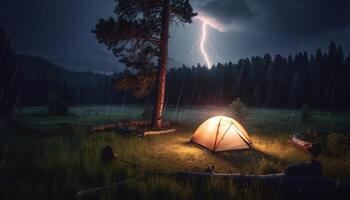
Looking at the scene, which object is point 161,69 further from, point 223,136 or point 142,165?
point 142,165

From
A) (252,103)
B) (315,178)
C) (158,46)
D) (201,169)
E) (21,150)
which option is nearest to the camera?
(315,178)

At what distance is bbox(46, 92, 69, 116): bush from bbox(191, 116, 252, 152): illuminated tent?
2394 centimetres

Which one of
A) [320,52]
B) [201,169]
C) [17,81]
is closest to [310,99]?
[320,52]

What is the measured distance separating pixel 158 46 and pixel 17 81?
27594 millimetres

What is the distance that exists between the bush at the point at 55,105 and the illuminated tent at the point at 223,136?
78.5 feet

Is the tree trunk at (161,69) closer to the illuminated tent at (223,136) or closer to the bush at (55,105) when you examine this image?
the illuminated tent at (223,136)

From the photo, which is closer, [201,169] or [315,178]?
[315,178]

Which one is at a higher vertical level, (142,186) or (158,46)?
(158,46)

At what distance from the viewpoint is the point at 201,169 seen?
6863 millimetres

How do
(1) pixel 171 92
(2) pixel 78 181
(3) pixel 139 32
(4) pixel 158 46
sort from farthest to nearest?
(1) pixel 171 92 → (4) pixel 158 46 → (3) pixel 139 32 → (2) pixel 78 181

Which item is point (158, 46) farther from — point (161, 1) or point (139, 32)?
point (161, 1)

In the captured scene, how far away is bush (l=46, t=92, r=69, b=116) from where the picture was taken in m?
27.5

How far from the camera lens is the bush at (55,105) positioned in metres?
27.5

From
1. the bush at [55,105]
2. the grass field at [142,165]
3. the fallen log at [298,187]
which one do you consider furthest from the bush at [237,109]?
the bush at [55,105]
